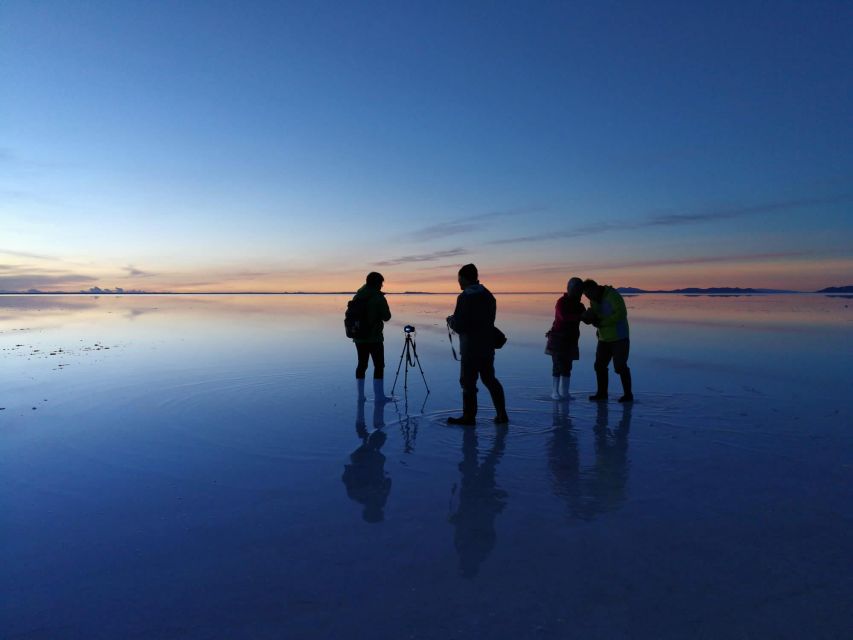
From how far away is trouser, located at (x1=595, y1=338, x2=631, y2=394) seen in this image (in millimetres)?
9344

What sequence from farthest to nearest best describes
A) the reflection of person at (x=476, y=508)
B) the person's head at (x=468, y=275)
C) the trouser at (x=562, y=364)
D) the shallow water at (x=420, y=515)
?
1. the trouser at (x=562, y=364)
2. the person's head at (x=468, y=275)
3. the reflection of person at (x=476, y=508)
4. the shallow water at (x=420, y=515)

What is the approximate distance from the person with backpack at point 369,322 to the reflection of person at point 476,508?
346 centimetres

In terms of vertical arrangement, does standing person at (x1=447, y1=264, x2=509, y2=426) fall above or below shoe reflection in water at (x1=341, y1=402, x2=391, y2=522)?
above

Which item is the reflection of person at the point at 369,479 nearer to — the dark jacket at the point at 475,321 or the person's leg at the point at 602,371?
the dark jacket at the point at 475,321

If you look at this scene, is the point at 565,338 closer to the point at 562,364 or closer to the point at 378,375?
the point at 562,364

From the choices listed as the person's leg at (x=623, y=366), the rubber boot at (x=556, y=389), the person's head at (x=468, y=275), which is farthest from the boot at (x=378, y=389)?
the person's leg at (x=623, y=366)

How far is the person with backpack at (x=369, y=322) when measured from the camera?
9.75 m

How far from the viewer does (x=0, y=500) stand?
4.95 m

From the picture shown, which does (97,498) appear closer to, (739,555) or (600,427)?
(739,555)

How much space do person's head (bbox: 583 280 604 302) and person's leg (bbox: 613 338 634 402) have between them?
965mm

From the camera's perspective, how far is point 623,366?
9383 millimetres

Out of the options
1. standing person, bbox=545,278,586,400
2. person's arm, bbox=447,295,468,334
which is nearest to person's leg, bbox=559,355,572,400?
standing person, bbox=545,278,586,400

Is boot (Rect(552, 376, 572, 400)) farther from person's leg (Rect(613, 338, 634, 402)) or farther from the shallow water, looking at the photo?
person's leg (Rect(613, 338, 634, 402))

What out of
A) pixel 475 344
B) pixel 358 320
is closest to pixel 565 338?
pixel 475 344
